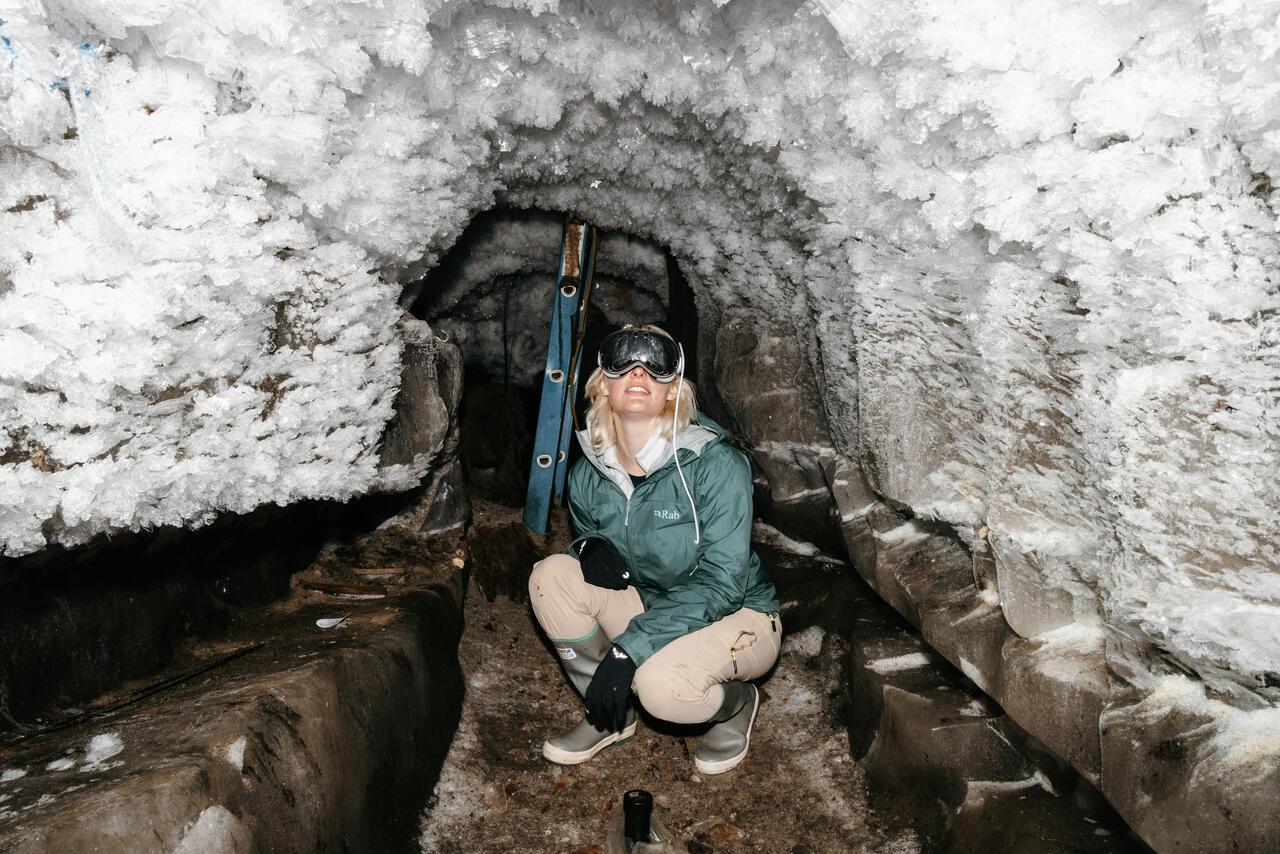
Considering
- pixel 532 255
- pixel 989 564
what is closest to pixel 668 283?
pixel 532 255

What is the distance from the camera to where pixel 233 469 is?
7.11 feet

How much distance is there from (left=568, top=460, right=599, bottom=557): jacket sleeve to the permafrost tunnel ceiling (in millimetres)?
661

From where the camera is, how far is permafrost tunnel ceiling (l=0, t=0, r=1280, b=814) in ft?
4.94

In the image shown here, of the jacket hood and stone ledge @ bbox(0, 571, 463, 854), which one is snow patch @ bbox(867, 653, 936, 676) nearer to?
the jacket hood

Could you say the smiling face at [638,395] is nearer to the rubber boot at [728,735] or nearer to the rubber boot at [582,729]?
the rubber boot at [582,729]

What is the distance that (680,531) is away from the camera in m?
2.69

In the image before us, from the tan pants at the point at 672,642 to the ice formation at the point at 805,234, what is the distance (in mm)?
654

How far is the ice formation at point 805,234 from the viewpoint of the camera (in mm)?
1504

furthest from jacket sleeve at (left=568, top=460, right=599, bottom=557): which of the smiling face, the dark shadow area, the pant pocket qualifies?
the dark shadow area

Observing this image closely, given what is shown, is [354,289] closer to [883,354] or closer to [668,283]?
[883,354]

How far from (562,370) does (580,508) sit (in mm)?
1884

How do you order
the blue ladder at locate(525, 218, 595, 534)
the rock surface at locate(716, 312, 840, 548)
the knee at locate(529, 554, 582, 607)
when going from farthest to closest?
the blue ladder at locate(525, 218, 595, 534), the rock surface at locate(716, 312, 840, 548), the knee at locate(529, 554, 582, 607)

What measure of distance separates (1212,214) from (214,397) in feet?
6.87

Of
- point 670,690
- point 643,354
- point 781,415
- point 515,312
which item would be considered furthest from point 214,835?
point 515,312
